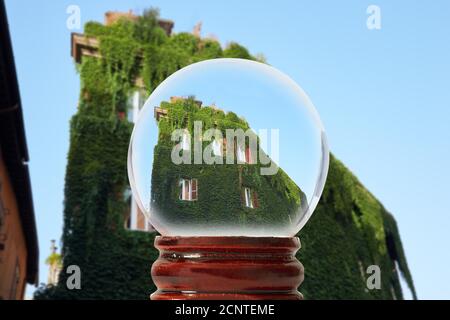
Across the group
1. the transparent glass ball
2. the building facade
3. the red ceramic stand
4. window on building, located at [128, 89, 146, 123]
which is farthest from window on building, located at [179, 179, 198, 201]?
window on building, located at [128, 89, 146, 123]

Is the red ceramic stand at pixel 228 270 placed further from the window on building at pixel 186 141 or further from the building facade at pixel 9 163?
the building facade at pixel 9 163

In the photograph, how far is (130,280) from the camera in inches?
480

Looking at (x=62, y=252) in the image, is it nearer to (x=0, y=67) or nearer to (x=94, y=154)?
(x=94, y=154)

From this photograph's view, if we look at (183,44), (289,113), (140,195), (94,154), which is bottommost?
(140,195)

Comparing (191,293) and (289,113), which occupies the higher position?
(289,113)

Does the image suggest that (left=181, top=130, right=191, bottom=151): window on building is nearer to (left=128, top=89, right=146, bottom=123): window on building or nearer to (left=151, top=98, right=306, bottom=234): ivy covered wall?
(left=151, top=98, right=306, bottom=234): ivy covered wall

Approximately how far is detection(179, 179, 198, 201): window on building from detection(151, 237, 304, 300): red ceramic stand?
112 millimetres

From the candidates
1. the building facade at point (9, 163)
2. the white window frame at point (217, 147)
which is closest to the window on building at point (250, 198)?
the white window frame at point (217, 147)

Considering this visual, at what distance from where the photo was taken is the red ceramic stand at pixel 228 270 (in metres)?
1.26

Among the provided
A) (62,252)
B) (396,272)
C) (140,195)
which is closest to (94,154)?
(62,252)

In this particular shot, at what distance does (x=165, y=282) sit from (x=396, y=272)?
16.8 meters

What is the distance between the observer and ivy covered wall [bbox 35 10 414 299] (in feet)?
39.8

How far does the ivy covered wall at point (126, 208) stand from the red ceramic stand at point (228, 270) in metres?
11.0

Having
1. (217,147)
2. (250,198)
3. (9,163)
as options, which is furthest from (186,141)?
(9,163)
